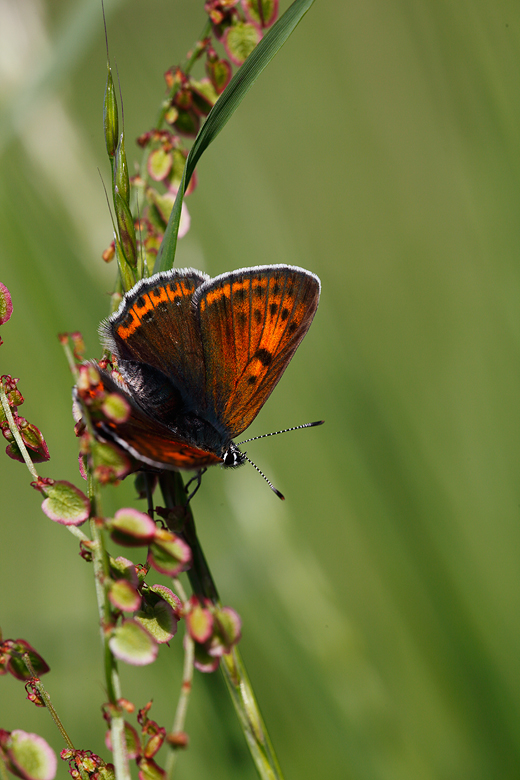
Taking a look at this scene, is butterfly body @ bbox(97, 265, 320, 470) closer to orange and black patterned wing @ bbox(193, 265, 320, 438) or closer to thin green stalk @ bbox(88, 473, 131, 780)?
orange and black patterned wing @ bbox(193, 265, 320, 438)

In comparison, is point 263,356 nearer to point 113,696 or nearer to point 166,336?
point 166,336

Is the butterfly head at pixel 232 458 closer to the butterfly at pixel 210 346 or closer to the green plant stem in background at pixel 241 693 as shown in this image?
the butterfly at pixel 210 346

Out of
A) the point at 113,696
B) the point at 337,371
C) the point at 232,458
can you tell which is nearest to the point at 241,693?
the point at 113,696

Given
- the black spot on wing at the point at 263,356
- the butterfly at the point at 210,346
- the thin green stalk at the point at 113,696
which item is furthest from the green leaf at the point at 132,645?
the black spot on wing at the point at 263,356

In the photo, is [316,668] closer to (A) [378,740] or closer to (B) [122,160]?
(A) [378,740]

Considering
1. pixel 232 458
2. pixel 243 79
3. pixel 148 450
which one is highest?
pixel 243 79

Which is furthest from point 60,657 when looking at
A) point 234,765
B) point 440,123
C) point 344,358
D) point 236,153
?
point 440,123
